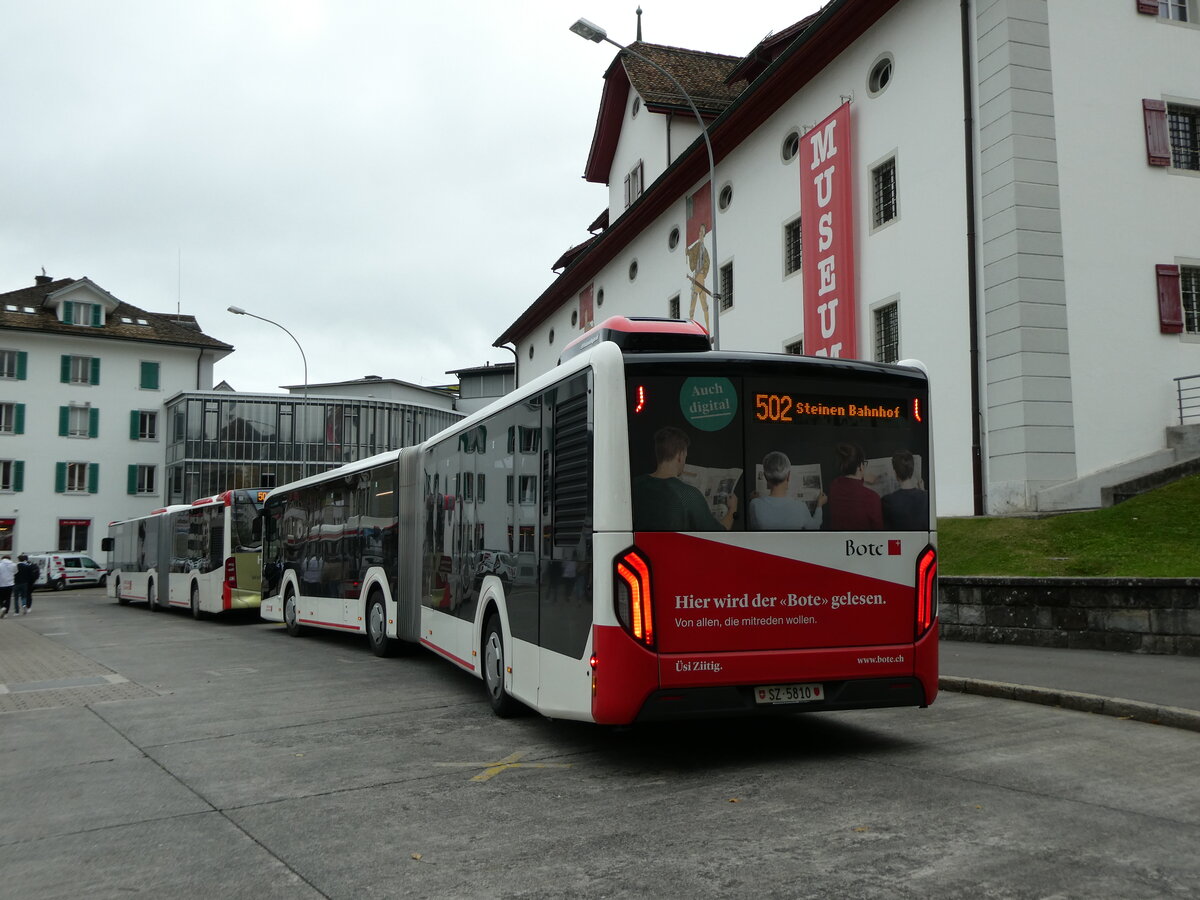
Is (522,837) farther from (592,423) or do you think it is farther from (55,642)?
(55,642)

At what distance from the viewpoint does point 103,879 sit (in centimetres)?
500

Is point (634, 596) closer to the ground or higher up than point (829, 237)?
closer to the ground

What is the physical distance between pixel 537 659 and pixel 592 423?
2029 mm

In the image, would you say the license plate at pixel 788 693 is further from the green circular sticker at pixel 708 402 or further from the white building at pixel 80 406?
the white building at pixel 80 406

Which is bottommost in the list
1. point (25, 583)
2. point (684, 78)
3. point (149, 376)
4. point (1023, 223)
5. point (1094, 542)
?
point (25, 583)

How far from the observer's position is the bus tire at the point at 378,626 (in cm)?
1510

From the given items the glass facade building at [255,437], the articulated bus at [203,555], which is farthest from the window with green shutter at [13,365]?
the articulated bus at [203,555]

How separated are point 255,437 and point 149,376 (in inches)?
301

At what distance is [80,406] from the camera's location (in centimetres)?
5919

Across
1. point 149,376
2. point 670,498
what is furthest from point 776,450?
point 149,376

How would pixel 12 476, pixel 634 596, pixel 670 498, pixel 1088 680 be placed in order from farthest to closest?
pixel 12 476 → pixel 1088 680 → pixel 670 498 → pixel 634 596

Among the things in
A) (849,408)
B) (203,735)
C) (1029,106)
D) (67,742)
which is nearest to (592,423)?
(849,408)

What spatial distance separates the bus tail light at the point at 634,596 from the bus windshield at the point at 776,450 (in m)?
0.23

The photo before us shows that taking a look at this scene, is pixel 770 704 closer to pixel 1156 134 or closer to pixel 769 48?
pixel 1156 134
